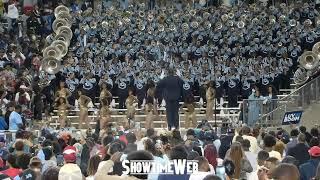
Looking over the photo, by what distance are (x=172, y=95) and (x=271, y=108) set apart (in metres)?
3.53

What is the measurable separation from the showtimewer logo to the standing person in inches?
484

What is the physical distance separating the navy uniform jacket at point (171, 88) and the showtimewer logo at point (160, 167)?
12270 mm

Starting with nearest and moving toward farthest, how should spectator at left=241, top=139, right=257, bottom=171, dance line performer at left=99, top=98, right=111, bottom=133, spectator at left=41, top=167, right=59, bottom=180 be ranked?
1. spectator at left=41, top=167, right=59, bottom=180
2. spectator at left=241, top=139, right=257, bottom=171
3. dance line performer at left=99, top=98, right=111, bottom=133

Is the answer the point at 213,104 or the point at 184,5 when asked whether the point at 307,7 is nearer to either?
the point at 184,5

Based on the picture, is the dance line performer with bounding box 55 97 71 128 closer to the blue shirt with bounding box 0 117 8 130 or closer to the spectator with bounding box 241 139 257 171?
the blue shirt with bounding box 0 117 8 130

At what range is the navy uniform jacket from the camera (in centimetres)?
2205

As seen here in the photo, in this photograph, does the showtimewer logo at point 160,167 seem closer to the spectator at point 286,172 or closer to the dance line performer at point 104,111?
the spectator at point 286,172

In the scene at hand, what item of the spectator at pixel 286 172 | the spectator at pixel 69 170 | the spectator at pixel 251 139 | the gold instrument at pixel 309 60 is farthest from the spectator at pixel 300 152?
the gold instrument at pixel 309 60

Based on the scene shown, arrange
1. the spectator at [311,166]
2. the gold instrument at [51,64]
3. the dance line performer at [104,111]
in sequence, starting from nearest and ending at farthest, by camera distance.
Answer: the spectator at [311,166] → the dance line performer at [104,111] → the gold instrument at [51,64]

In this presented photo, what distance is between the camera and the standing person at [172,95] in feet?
72.4

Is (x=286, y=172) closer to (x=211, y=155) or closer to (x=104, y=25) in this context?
(x=211, y=155)

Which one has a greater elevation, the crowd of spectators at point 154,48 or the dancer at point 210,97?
the crowd of spectators at point 154,48

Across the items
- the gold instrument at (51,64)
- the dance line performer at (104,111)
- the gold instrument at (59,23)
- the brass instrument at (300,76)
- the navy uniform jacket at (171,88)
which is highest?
the gold instrument at (59,23)

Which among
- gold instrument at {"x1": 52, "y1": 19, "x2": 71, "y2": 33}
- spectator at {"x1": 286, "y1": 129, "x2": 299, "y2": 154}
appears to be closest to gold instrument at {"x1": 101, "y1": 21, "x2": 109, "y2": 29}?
gold instrument at {"x1": 52, "y1": 19, "x2": 71, "y2": 33}
